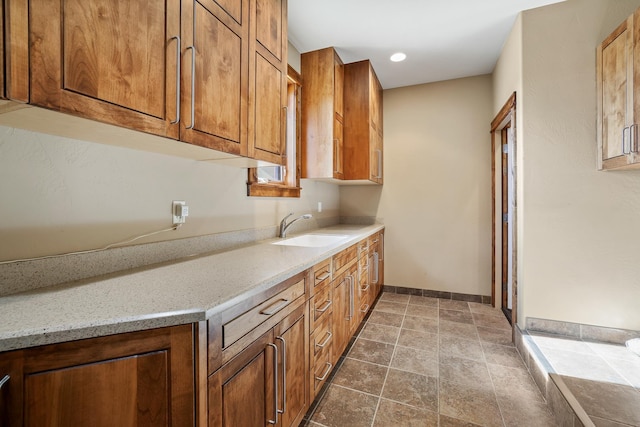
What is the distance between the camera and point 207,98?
3.86 feet

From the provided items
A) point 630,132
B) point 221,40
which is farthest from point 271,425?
point 630,132

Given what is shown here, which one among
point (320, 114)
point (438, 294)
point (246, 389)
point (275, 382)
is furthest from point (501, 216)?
point (246, 389)

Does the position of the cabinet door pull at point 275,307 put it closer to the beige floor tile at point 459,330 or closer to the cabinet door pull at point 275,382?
the cabinet door pull at point 275,382

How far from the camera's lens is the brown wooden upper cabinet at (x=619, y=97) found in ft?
5.11

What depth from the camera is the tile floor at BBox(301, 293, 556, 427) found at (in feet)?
5.00

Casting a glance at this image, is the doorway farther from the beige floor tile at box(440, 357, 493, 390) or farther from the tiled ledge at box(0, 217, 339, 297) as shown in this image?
the tiled ledge at box(0, 217, 339, 297)

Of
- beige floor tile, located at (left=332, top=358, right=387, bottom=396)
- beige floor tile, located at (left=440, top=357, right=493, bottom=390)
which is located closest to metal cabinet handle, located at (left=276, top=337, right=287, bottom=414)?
beige floor tile, located at (left=332, top=358, right=387, bottom=396)

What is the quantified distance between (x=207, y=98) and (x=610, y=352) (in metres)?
2.82

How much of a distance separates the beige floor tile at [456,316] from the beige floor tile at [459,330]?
0.09 metres

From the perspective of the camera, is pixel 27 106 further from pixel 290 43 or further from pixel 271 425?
pixel 290 43

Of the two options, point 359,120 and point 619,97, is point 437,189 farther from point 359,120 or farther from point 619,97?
point 619,97

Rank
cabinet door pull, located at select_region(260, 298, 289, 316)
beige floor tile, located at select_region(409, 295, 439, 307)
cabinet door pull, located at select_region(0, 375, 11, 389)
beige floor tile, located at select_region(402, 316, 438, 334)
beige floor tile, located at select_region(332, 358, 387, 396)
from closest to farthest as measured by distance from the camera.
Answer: cabinet door pull, located at select_region(0, 375, 11, 389) → cabinet door pull, located at select_region(260, 298, 289, 316) → beige floor tile, located at select_region(332, 358, 387, 396) → beige floor tile, located at select_region(402, 316, 438, 334) → beige floor tile, located at select_region(409, 295, 439, 307)

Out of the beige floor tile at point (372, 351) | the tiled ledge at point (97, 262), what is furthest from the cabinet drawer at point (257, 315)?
the beige floor tile at point (372, 351)

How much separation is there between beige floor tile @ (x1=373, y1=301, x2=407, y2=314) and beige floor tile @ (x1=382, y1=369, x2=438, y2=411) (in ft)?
3.64
